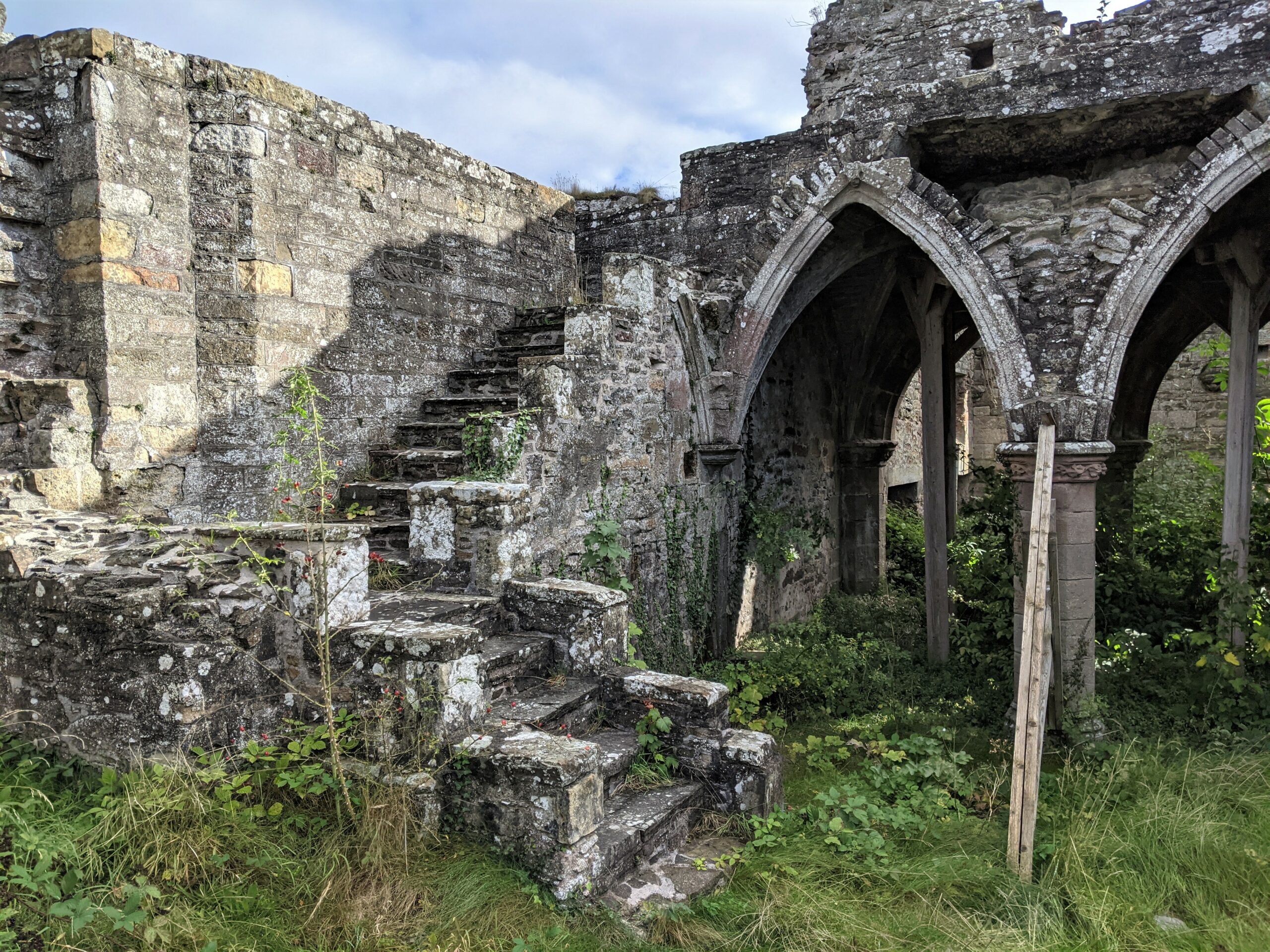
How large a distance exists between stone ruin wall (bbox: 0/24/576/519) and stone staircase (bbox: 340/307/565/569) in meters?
0.19

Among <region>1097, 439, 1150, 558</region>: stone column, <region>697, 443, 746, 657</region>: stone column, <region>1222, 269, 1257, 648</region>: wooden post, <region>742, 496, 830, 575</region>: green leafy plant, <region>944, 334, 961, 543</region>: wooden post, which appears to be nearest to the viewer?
<region>1222, 269, 1257, 648</region>: wooden post

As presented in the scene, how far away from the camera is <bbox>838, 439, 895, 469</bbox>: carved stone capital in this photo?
8992 millimetres

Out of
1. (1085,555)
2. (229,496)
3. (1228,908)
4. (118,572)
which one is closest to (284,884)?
(118,572)

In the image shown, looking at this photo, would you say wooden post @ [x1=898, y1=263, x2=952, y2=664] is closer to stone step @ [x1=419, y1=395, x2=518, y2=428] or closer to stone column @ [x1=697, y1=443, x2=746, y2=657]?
stone column @ [x1=697, y1=443, x2=746, y2=657]

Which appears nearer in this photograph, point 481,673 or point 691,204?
point 481,673

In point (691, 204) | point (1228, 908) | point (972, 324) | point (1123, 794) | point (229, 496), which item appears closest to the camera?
point (1228, 908)

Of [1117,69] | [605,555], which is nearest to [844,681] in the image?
[605,555]

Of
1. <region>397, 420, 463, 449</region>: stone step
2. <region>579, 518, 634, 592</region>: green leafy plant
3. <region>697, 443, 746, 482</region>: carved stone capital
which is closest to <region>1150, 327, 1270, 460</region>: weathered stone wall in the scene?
<region>697, 443, 746, 482</region>: carved stone capital

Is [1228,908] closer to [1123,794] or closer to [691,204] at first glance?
[1123,794]

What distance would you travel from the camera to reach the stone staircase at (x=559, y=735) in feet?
8.45

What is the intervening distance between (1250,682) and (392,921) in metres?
4.76

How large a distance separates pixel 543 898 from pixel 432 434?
331 centimetres

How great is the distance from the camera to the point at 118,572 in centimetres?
275

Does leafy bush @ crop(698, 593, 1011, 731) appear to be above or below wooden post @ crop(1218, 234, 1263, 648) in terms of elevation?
below
